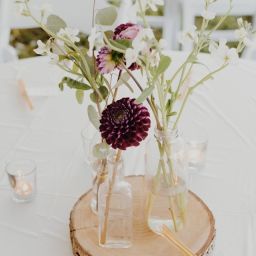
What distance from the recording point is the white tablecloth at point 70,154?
3.62 feet

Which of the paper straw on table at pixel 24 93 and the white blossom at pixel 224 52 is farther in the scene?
the paper straw on table at pixel 24 93

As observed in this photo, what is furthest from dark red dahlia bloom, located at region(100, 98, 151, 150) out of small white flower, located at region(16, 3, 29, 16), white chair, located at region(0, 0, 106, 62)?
white chair, located at region(0, 0, 106, 62)

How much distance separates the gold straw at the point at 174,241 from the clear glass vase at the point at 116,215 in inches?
2.7

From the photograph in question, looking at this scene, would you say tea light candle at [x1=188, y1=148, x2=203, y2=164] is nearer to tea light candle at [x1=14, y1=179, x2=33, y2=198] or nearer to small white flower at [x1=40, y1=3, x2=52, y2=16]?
tea light candle at [x1=14, y1=179, x2=33, y2=198]

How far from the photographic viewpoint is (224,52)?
0.85 metres

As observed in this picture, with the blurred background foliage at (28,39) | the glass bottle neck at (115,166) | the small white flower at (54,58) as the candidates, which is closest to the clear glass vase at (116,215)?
the glass bottle neck at (115,166)

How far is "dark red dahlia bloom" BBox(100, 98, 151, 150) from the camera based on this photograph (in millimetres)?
814

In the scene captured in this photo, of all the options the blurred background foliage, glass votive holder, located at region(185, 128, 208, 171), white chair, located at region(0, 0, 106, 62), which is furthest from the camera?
the blurred background foliage

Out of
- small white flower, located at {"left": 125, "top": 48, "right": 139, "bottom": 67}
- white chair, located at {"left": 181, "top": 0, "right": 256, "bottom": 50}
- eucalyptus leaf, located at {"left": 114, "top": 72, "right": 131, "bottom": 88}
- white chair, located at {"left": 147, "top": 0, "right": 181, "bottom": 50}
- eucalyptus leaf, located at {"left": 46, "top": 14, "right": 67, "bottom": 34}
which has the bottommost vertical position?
white chair, located at {"left": 147, "top": 0, "right": 181, "bottom": 50}

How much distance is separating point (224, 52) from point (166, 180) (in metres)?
0.25

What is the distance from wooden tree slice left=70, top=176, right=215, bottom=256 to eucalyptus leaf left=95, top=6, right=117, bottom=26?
39cm

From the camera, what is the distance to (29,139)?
4.68 ft

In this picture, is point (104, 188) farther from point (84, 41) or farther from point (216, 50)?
point (84, 41)

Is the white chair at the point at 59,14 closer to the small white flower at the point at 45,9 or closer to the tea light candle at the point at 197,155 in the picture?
the tea light candle at the point at 197,155
